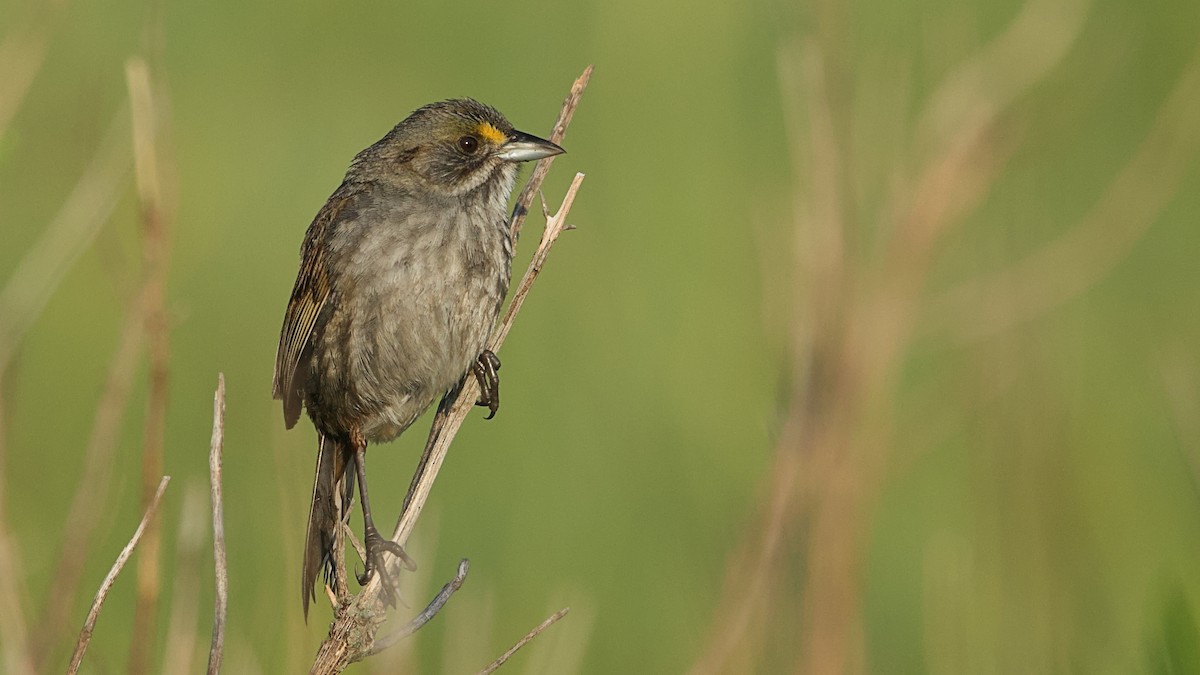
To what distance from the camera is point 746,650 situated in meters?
3.38

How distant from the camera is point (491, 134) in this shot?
178 inches

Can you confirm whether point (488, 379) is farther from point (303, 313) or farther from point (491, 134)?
point (491, 134)

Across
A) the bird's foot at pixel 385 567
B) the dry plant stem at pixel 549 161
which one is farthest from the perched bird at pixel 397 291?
the bird's foot at pixel 385 567

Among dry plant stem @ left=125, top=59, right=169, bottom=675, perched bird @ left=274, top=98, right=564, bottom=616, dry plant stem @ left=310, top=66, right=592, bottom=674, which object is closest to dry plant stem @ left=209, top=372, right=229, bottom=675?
dry plant stem @ left=310, top=66, right=592, bottom=674

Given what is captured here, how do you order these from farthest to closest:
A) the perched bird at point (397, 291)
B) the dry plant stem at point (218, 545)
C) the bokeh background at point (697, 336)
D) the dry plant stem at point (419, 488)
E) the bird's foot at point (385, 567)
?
1. the perched bird at point (397, 291)
2. the bokeh background at point (697, 336)
3. the bird's foot at point (385, 567)
4. the dry plant stem at point (419, 488)
5. the dry plant stem at point (218, 545)

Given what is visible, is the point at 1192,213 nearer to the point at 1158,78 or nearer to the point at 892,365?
the point at 1158,78

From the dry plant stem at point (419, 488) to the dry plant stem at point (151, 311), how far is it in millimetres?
335

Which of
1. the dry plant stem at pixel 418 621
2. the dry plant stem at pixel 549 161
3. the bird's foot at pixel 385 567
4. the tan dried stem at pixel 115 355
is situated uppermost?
the dry plant stem at pixel 549 161

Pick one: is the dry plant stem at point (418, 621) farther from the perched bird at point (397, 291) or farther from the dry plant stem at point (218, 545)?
the perched bird at point (397, 291)

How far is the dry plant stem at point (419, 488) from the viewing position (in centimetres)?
287

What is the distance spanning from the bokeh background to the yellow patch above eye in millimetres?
796

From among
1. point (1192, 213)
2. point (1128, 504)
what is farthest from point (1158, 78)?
point (1128, 504)

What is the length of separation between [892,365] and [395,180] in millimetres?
1445

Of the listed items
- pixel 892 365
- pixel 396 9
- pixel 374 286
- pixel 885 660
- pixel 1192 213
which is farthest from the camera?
pixel 396 9
